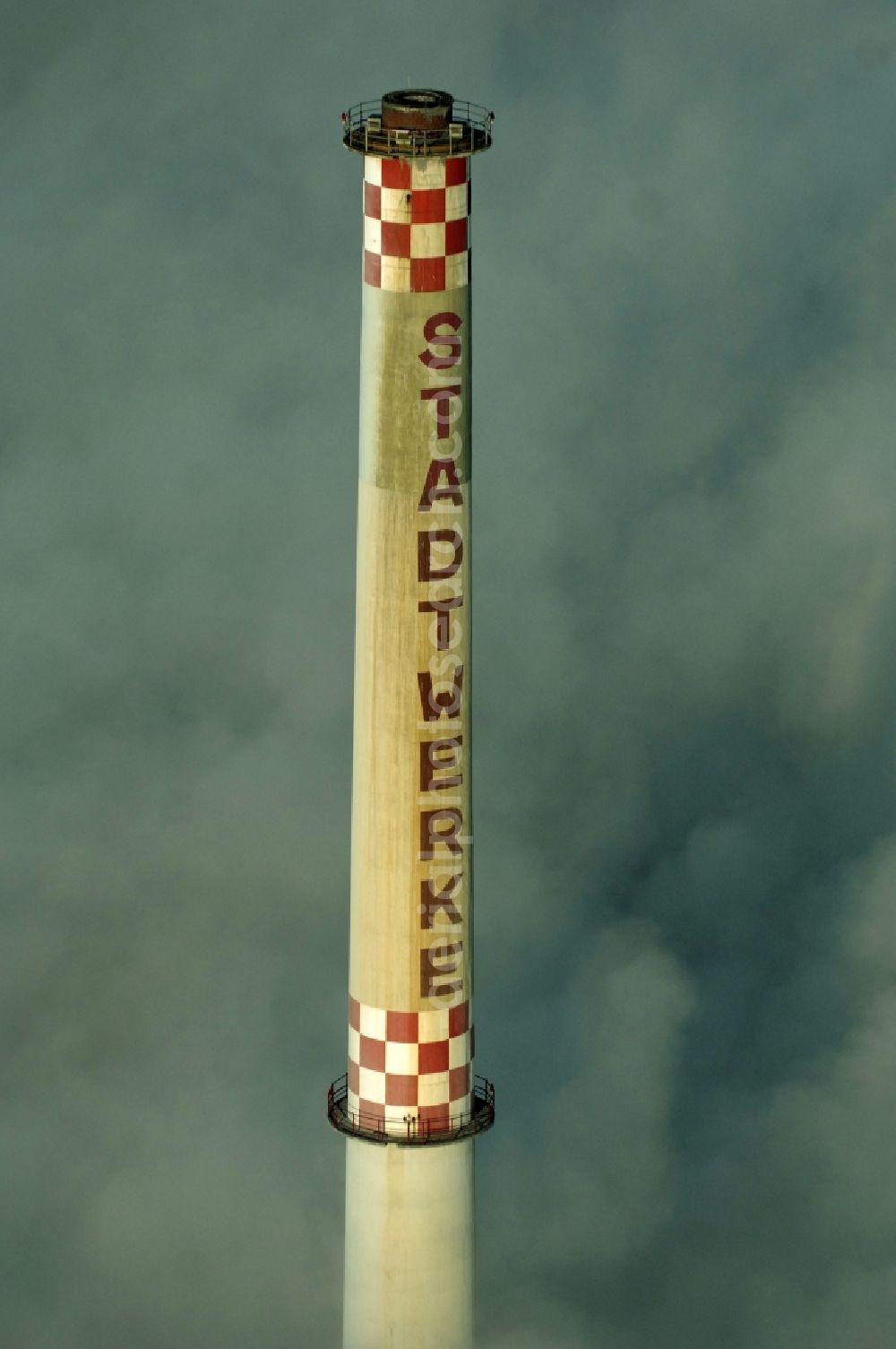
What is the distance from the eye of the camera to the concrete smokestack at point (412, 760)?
2409 inches

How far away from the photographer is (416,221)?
2402 inches

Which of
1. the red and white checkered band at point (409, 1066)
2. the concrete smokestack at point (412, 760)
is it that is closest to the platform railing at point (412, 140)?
the concrete smokestack at point (412, 760)

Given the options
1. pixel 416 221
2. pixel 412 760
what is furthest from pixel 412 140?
pixel 412 760

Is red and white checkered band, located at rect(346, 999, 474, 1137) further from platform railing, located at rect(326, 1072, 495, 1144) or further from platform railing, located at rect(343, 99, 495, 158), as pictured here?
platform railing, located at rect(343, 99, 495, 158)

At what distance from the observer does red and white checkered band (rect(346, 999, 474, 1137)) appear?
65.1 m

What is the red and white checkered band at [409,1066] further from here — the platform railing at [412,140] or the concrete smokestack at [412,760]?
the platform railing at [412,140]

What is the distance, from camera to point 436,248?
61.1 m

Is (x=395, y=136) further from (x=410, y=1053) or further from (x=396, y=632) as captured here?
(x=410, y=1053)

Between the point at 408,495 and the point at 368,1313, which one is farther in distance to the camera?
the point at 368,1313

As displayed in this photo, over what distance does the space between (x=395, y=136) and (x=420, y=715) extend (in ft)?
36.6

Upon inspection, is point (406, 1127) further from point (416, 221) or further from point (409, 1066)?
point (416, 221)

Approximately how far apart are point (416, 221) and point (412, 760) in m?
10.5

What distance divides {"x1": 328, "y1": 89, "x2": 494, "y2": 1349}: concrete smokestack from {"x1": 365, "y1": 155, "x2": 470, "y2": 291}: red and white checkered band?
1.3 inches

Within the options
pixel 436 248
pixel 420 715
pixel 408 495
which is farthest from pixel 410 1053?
pixel 436 248
